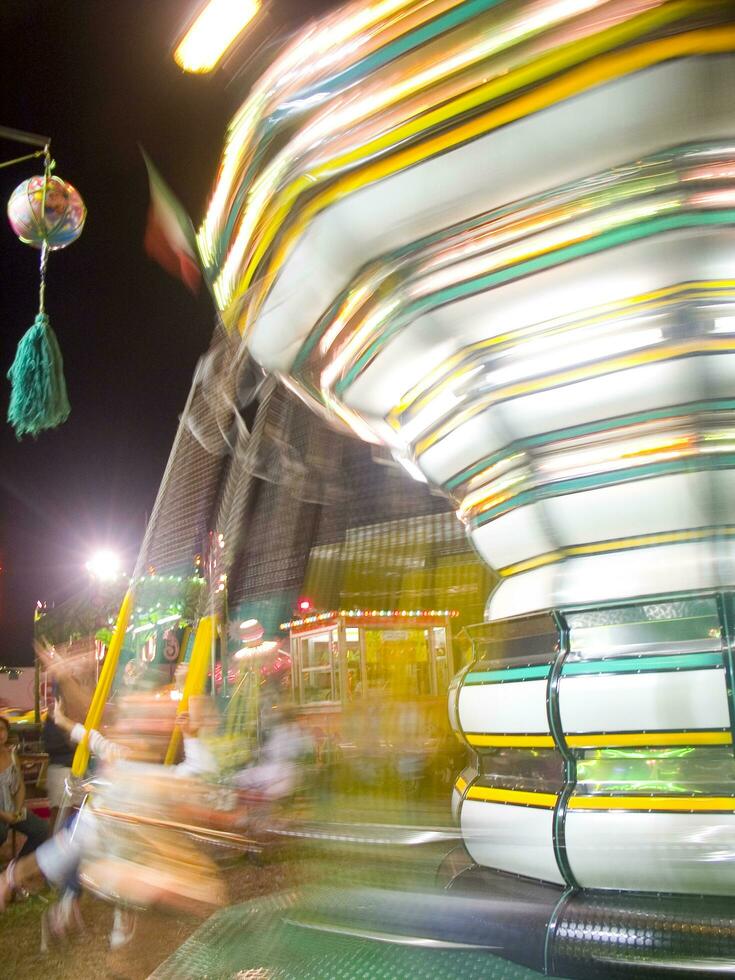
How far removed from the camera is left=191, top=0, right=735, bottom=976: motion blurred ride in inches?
46.5

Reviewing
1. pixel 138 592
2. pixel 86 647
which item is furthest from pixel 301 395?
pixel 86 647

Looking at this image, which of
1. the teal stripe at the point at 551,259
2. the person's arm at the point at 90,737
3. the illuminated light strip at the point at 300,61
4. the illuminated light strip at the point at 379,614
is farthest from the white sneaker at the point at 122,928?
the illuminated light strip at the point at 300,61

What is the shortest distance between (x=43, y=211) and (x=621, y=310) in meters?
2.93

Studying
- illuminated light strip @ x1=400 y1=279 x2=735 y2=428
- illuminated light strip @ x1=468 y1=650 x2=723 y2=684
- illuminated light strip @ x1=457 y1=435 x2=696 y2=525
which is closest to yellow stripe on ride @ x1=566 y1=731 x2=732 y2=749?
illuminated light strip @ x1=468 y1=650 x2=723 y2=684

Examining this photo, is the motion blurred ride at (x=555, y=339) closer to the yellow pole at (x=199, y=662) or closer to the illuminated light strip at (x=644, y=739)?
the illuminated light strip at (x=644, y=739)

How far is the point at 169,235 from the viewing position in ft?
6.33

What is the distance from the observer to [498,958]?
1.54m

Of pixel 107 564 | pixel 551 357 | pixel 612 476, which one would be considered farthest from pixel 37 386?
pixel 107 564

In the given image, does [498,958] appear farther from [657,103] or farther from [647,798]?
[657,103]

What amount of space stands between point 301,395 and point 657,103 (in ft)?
3.74

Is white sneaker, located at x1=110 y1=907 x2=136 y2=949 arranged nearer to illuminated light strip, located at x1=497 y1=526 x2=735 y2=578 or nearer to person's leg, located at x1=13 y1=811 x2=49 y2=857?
person's leg, located at x1=13 y1=811 x2=49 y2=857

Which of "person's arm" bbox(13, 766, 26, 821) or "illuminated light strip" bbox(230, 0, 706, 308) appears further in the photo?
"person's arm" bbox(13, 766, 26, 821)

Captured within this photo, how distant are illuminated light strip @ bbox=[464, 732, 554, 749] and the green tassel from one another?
214 centimetres

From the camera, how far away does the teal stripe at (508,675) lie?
1.63 meters
